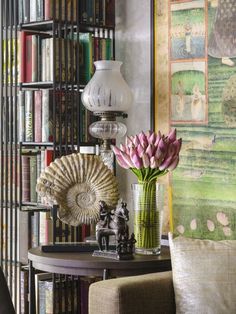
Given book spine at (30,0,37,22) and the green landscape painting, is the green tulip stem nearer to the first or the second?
the green landscape painting

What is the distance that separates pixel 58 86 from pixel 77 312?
4.25 feet

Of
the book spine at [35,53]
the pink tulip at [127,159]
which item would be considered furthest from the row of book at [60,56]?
the pink tulip at [127,159]

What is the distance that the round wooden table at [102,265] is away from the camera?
3859 mm

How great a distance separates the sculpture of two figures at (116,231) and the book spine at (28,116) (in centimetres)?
103

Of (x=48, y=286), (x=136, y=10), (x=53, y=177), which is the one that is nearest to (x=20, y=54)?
(x=136, y=10)

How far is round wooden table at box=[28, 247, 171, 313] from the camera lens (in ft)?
12.7

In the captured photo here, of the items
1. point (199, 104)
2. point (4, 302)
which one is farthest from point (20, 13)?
point (4, 302)

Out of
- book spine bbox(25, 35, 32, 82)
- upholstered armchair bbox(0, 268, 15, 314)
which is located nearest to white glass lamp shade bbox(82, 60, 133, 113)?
book spine bbox(25, 35, 32, 82)

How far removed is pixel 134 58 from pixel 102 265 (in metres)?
1.52

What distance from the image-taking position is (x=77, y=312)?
4.82 metres

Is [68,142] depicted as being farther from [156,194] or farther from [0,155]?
[156,194]

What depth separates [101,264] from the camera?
152 inches

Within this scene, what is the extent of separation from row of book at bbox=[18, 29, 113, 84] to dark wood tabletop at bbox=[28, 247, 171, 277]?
1211 millimetres

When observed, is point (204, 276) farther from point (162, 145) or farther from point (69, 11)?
point (69, 11)
